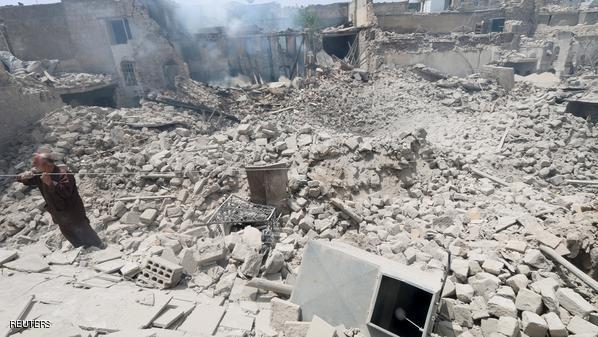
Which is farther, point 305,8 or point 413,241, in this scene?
point 305,8

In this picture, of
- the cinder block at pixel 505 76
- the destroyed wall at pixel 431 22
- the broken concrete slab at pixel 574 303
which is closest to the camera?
the broken concrete slab at pixel 574 303

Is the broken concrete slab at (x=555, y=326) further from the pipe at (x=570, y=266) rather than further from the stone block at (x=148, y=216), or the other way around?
the stone block at (x=148, y=216)

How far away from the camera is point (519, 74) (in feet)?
55.9

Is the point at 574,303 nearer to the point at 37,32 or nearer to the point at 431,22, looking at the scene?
the point at 431,22

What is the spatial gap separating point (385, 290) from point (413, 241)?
1836 mm

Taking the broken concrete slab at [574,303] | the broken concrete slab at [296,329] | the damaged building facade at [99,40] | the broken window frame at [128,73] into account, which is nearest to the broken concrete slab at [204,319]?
the broken concrete slab at [296,329]

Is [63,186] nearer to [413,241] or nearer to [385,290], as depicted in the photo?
[385,290]

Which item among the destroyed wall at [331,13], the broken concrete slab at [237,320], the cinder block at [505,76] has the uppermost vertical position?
the destroyed wall at [331,13]

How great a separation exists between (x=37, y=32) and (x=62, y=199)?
604 inches

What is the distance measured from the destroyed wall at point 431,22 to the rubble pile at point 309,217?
10487 millimetres

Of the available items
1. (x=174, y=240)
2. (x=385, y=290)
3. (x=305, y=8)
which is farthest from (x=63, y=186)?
(x=305, y=8)

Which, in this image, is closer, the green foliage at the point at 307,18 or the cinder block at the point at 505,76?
the cinder block at the point at 505,76

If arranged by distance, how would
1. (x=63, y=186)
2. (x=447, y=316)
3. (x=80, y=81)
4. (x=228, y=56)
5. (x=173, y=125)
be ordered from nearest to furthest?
(x=447, y=316) → (x=63, y=186) → (x=173, y=125) → (x=80, y=81) → (x=228, y=56)

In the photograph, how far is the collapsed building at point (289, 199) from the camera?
3.71m
